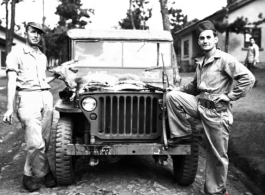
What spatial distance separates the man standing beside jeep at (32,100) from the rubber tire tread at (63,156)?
7.1 inches

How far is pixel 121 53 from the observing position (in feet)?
17.4

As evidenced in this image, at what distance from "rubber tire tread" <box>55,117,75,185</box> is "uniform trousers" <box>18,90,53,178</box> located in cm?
19

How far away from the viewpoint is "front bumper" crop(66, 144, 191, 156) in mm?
3639

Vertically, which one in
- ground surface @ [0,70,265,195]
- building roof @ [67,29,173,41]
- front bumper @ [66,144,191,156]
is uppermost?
building roof @ [67,29,173,41]

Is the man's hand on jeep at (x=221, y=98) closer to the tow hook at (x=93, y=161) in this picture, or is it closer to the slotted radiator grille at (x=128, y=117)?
the slotted radiator grille at (x=128, y=117)

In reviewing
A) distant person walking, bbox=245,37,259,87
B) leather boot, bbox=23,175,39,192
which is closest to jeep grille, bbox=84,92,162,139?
leather boot, bbox=23,175,39,192

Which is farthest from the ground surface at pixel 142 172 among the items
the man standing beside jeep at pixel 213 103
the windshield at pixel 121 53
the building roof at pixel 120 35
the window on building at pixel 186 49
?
the window on building at pixel 186 49

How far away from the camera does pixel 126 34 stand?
549cm

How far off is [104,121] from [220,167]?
1262 mm

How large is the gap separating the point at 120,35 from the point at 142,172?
6.95 feet

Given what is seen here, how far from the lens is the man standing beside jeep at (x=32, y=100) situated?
3.74 m

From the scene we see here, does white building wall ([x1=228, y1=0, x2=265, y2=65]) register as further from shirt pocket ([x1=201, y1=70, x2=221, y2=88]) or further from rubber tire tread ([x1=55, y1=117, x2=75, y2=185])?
rubber tire tread ([x1=55, y1=117, x2=75, y2=185])

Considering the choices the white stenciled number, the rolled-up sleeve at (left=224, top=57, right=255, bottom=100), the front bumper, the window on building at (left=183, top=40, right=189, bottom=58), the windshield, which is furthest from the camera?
the window on building at (left=183, top=40, right=189, bottom=58)

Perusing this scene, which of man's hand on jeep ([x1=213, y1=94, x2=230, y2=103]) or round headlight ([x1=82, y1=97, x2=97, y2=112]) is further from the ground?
man's hand on jeep ([x1=213, y1=94, x2=230, y2=103])
